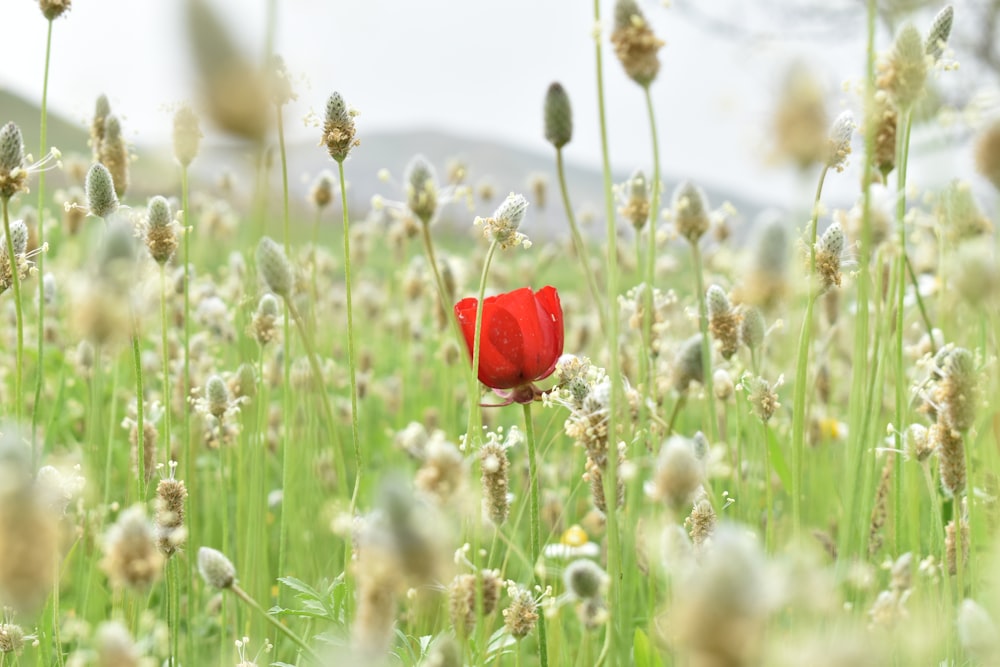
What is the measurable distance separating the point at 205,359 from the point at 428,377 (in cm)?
213

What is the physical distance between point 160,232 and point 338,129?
0.27 m

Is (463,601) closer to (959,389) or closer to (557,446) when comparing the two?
(959,389)

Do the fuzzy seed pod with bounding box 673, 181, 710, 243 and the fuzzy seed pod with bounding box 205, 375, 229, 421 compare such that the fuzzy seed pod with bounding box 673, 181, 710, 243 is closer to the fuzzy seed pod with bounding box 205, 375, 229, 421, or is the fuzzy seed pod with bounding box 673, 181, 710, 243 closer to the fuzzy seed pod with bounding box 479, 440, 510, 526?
the fuzzy seed pod with bounding box 479, 440, 510, 526

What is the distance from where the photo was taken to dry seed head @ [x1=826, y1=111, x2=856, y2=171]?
4.33 ft

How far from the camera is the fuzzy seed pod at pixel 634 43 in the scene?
3.23ft

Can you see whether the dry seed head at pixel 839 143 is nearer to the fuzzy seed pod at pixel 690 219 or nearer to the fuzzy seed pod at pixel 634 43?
the fuzzy seed pod at pixel 690 219

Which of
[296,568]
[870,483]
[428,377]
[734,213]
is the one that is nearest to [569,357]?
[870,483]

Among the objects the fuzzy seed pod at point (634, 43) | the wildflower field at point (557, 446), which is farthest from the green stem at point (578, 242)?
the fuzzy seed pod at point (634, 43)

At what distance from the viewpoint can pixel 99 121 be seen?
71.1 inches

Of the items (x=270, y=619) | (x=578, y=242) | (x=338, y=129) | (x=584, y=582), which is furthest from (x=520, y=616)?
(x=338, y=129)

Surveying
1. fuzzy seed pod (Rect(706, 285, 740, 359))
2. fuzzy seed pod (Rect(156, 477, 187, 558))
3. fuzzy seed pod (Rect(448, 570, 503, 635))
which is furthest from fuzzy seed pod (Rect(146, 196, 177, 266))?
fuzzy seed pod (Rect(706, 285, 740, 359))

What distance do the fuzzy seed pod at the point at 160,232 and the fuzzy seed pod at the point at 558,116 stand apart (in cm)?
53

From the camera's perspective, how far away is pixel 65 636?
2064 millimetres

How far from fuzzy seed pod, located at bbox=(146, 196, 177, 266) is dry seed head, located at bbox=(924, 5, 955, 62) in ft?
3.21
